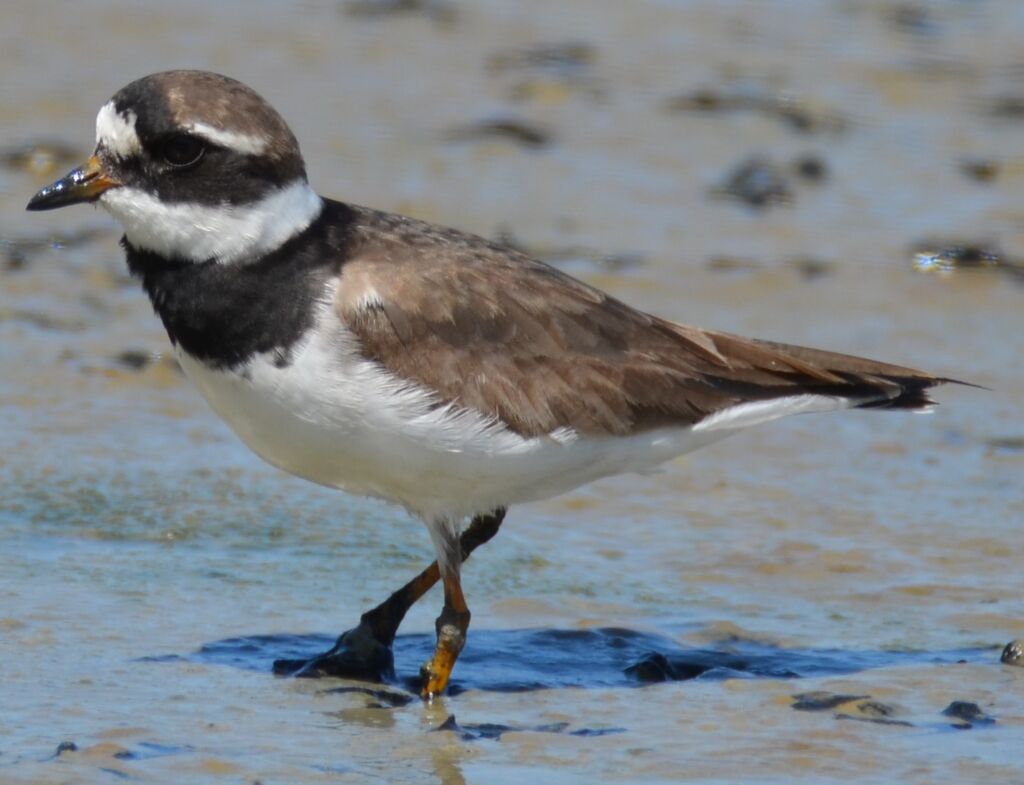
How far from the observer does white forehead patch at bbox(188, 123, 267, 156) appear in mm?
6301

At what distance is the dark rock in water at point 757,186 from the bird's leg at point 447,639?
5859 mm

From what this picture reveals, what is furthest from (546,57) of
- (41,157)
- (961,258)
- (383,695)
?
(383,695)

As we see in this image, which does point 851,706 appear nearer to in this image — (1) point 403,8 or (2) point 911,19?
(1) point 403,8

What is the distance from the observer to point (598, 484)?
8.67 metres

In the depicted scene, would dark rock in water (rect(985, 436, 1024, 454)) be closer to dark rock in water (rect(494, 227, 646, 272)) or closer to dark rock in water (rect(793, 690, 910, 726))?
dark rock in water (rect(494, 227, 646, 272))

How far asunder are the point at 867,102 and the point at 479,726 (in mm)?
8676

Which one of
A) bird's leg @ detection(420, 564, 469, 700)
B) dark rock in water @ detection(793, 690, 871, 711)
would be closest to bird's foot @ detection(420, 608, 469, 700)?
bird's leg @ detection(420, 564, 469, 700)

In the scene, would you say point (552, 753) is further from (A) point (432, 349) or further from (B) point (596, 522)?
(B) point (596, 522)

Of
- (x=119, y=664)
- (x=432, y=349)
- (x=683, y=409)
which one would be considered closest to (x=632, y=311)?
(x=683, y=409)

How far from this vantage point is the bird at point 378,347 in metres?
6.28

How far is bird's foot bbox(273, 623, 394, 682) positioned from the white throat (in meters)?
1.38

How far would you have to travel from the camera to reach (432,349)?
6.55 meters

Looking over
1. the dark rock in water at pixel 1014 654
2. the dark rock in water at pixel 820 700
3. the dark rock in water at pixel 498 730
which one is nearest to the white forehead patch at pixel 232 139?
the dark rock in water at pixel 498 730

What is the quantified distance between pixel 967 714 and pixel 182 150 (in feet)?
10.5
